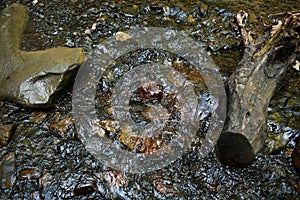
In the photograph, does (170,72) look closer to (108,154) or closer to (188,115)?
(188,115)

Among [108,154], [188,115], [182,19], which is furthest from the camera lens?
[182,19]

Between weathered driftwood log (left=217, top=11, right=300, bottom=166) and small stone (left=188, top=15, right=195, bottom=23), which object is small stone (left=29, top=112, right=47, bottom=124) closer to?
weathered driftwood log (left=217, top=11, right=300, bottom=166)

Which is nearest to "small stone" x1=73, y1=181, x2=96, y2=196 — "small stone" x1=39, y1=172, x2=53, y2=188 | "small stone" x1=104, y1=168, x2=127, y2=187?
"small stone" x1=104, y1=168, x2=127, y2=187

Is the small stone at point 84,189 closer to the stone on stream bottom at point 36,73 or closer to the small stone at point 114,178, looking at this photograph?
the small stone at point 114,178

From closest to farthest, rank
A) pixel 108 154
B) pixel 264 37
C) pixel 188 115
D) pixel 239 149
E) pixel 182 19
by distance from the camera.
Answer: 1. pixel 239 149
2. pixel 108 154
3. pixel 188 115
4. pixel 264 37
5. pixel 182 19

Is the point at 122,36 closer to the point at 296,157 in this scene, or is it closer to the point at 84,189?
the point at 84,189

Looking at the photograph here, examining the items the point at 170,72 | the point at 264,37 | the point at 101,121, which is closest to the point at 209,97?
the point at 170,72

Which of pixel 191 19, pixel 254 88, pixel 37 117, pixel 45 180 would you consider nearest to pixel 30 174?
pixel 45 180
